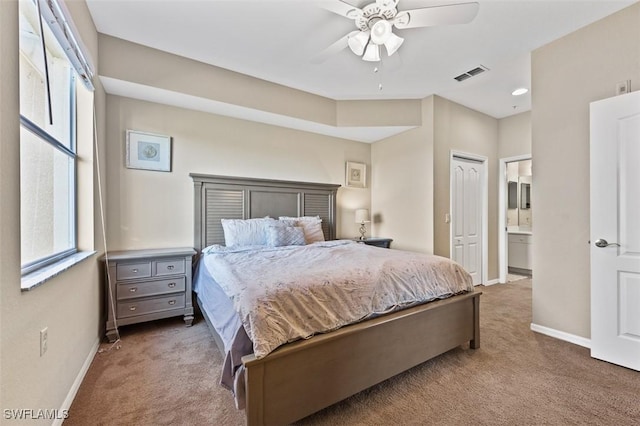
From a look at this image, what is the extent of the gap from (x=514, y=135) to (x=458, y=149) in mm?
1200

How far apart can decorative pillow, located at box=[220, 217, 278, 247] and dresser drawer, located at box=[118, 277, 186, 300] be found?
0.67 m

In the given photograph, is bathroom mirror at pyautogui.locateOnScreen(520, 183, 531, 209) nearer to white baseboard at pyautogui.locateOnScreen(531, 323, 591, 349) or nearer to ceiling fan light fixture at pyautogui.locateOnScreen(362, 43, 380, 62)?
white baseboard at pyautogui.locateOnScreen(531, 323, 591, 349)

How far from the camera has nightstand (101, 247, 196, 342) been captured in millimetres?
2533

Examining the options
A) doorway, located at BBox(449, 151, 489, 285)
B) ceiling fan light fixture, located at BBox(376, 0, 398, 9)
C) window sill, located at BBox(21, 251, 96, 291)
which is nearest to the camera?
→ window sill, located at BBox(21, 251, 96, 291)

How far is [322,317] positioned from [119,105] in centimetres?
326

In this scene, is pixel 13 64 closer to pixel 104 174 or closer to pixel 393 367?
pixel 104 174

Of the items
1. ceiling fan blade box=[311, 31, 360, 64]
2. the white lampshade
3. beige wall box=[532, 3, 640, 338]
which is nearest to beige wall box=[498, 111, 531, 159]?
beige wall box=[532, 3, 640, 338]

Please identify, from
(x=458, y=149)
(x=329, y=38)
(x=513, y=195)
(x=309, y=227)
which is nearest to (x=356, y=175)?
(x=309, y=227)

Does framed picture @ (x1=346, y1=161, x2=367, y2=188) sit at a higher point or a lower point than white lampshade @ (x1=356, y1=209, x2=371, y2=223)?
higher

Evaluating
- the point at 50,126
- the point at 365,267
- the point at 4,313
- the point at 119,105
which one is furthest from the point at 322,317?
the point at 119,105

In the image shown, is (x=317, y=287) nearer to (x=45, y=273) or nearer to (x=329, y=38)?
(x=45, y=273)

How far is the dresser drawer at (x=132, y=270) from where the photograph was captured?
2559mm

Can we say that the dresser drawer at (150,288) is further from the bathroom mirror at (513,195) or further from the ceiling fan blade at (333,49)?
the bathroom mirror at (513,195)

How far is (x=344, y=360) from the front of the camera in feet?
5.37
